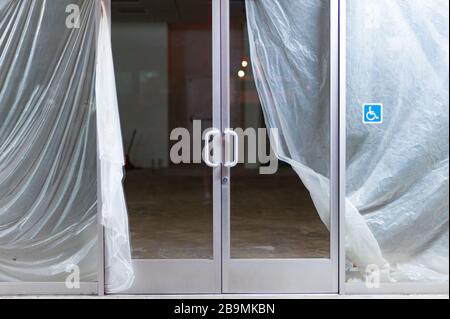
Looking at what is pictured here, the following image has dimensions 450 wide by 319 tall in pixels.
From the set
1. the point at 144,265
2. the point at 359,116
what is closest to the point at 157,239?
the point at 144,265

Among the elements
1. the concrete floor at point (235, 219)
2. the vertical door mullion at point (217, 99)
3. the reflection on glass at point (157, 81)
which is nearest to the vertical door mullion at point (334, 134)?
the concrete floor at point (235, 219)

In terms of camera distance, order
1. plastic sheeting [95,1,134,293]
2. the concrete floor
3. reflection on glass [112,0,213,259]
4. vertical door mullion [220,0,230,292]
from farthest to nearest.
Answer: reflection on glass [112,0,213,259] → the concrete floor → vertical door mullion [220,0,230,292] → plastic sheeting [95,1,134,293]

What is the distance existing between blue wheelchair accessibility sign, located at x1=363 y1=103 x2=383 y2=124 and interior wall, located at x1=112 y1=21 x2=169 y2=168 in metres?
8.73

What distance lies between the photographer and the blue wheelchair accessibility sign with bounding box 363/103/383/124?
11.6 feet

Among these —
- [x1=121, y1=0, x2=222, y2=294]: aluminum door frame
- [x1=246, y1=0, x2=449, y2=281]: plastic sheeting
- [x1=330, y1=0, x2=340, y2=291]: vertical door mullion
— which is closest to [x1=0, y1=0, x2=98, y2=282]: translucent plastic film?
[x1=121, y1=0, x2=222, y2=294]: aluminum door frame

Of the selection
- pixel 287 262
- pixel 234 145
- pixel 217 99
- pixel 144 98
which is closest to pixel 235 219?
pixel 287 262

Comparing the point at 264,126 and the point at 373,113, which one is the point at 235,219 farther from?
the point at 373,113

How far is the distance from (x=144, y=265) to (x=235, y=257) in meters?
0.62

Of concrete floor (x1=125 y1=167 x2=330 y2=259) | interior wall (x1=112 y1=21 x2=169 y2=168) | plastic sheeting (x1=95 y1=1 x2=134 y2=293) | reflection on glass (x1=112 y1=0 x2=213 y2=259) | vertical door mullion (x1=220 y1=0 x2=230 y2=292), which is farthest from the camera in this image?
interior wall (x1=112 y1=21 x2=169 y2=168)

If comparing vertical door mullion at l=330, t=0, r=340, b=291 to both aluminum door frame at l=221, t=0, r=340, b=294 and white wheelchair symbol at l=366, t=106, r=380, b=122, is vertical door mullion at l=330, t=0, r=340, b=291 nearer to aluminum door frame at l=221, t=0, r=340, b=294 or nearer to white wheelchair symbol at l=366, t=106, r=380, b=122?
aluminum door frame at l=221, t=0, r=340, b=294

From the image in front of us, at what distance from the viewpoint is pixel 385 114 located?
354cm

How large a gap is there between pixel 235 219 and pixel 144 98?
7432 millimetres
